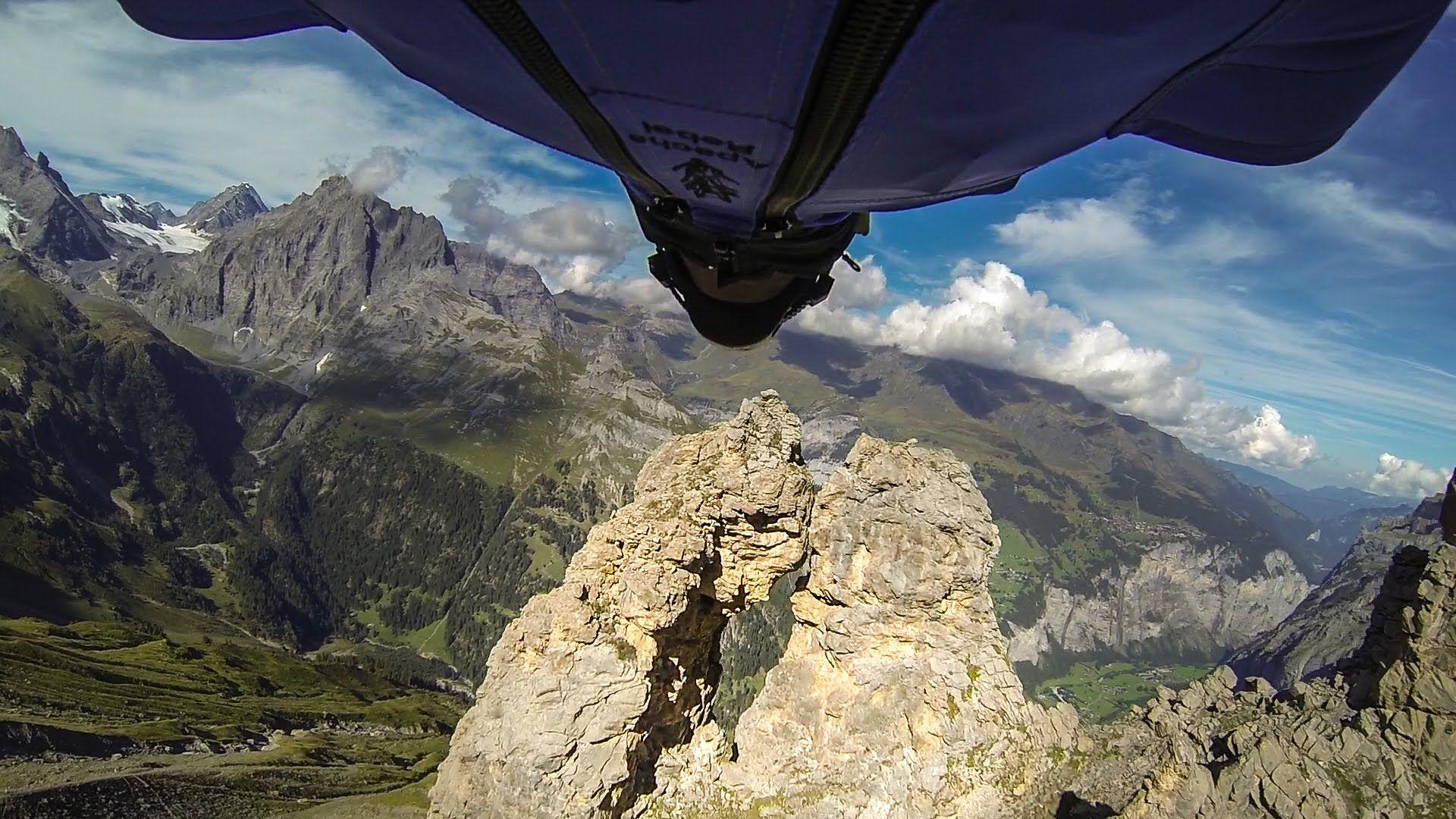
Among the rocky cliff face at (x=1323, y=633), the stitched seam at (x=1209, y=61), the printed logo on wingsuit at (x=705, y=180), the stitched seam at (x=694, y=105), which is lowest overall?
the rocky cliff face at (x=1323, y=633)

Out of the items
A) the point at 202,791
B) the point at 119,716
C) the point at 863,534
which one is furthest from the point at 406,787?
the point at 863,534

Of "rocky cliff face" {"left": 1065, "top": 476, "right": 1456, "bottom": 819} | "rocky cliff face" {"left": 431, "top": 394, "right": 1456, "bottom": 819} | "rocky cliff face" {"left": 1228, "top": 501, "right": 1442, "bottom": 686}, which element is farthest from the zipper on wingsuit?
"rocky cliff face" {"left": 1228, "top": 501, "right": 1442, "bottom": 686}

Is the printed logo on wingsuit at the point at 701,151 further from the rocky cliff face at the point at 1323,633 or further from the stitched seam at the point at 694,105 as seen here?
the rocky cliff face at the point at 1323,633

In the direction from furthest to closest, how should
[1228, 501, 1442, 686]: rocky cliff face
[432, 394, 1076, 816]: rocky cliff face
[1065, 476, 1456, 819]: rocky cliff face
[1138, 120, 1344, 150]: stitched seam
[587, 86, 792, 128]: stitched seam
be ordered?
[1228, 501, 1442, 686]: rocky cliff face
[432, 394, 1076, 816]: rocky cliff face
[1065, 476, 1456, 819]: rocky cliff face
[1138, 120, 1344, 150]: stitched seam
[587, 86, 792, 128]: stitched seam

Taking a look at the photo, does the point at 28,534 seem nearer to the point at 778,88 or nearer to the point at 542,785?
the point at 542,785

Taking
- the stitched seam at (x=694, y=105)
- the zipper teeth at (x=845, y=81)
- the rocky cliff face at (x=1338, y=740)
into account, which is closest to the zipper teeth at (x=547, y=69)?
the stitched seam at (x=694, y=105)

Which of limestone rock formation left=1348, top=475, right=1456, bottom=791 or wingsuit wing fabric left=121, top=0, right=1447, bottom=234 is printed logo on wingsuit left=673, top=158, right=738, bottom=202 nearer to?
wingsuit wing fabric left=121, top=0, right=1447, bottom=234
